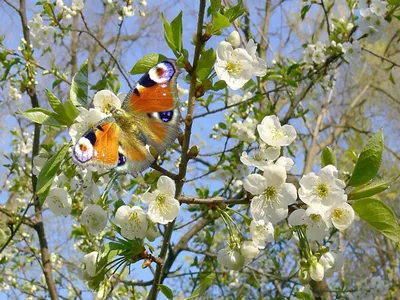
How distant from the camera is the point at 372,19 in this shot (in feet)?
9.00

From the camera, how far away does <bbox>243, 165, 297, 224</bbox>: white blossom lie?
116 centimetres

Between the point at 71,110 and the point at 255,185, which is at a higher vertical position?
the point at 71,110

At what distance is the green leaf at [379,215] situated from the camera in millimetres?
1054

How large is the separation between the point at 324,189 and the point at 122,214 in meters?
0.48

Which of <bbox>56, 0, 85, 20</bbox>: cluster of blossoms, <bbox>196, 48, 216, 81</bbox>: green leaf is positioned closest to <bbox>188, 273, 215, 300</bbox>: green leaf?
<bbox>196, 48, 216, 81</bbox>: green leaf

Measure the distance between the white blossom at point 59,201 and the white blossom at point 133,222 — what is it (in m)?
0.24

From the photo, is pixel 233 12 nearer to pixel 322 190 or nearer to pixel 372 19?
pixel 322 190

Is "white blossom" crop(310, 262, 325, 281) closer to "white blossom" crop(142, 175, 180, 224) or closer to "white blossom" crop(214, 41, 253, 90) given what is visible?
"white blossom" crop(142, 175, 180, 224)

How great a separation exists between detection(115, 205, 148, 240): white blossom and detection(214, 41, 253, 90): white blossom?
0.39 meters

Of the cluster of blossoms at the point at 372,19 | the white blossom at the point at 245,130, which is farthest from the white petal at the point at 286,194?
the cluster of blossoms at the point at 372,19

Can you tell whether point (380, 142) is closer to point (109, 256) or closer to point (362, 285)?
point (109, 256)

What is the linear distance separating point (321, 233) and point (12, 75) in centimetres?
212

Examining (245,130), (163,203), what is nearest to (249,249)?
(163,203)

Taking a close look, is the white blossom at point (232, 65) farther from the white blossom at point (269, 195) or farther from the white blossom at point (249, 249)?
the white blossom at point (249, 249)
